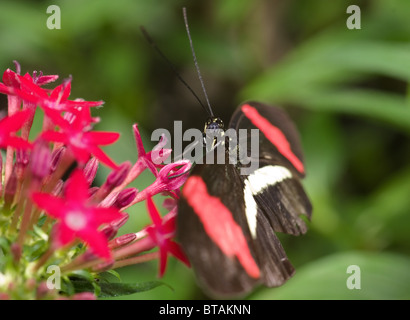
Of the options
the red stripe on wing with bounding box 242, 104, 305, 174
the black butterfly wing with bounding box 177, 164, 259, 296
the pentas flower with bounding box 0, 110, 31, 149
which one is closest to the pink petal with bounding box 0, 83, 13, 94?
the pentas flower with bounding box 0, 110, 31, 149

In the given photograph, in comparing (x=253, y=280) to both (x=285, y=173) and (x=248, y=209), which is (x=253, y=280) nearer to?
(x=248, y=209)

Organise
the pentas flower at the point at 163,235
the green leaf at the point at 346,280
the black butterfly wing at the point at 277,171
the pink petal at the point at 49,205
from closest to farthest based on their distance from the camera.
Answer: the pink petal at the point at 49,205 < the pentas flower at the point at 163,235 < the black butterfly wing at the point at 277,171 < the green leaf at the point at 346,280

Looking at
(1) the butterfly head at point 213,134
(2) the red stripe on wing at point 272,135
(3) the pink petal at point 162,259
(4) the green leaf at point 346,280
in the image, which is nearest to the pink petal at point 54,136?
(3) the pink petal at point 162,259

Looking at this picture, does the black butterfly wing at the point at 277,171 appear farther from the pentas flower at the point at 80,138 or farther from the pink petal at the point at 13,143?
the pink petal at the point at 13,143

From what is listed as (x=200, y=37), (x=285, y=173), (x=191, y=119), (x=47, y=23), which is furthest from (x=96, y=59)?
(x=285, y=173)

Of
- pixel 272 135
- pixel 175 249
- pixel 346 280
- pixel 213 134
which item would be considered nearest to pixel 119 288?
pixel 175 249

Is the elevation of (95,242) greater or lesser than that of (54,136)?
lesser

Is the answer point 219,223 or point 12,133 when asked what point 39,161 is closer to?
point 12,133
